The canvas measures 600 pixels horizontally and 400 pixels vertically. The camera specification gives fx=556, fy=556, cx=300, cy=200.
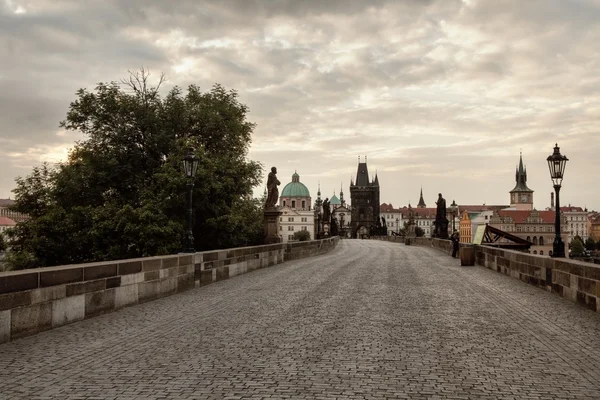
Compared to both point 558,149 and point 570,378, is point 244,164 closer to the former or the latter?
point 558,149

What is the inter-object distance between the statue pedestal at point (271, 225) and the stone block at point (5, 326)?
1944 centimetres

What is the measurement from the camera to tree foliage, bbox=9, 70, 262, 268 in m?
28.4

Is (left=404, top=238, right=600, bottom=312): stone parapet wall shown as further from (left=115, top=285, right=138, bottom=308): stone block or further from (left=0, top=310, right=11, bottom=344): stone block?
(left=0, top=310, right=11, bottom=344): stone block

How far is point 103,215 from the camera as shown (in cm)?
2875

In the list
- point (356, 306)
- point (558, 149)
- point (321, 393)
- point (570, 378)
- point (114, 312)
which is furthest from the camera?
point (558, 149)

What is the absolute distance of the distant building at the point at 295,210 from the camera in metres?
158

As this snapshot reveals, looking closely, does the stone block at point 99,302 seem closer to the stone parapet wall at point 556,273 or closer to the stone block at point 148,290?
the stone block at point 148,290

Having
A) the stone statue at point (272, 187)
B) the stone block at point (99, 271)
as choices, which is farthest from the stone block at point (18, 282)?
the stone statue at point (272, 187)

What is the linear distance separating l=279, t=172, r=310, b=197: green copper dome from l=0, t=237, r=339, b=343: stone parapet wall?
153607 mm

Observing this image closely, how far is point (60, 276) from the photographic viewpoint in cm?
805

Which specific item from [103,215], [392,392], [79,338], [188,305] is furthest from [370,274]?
[103,215]

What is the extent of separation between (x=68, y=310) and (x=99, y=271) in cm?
109

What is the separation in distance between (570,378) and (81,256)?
1146 inches

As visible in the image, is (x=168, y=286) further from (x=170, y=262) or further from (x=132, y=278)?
(x=132, y=278)
